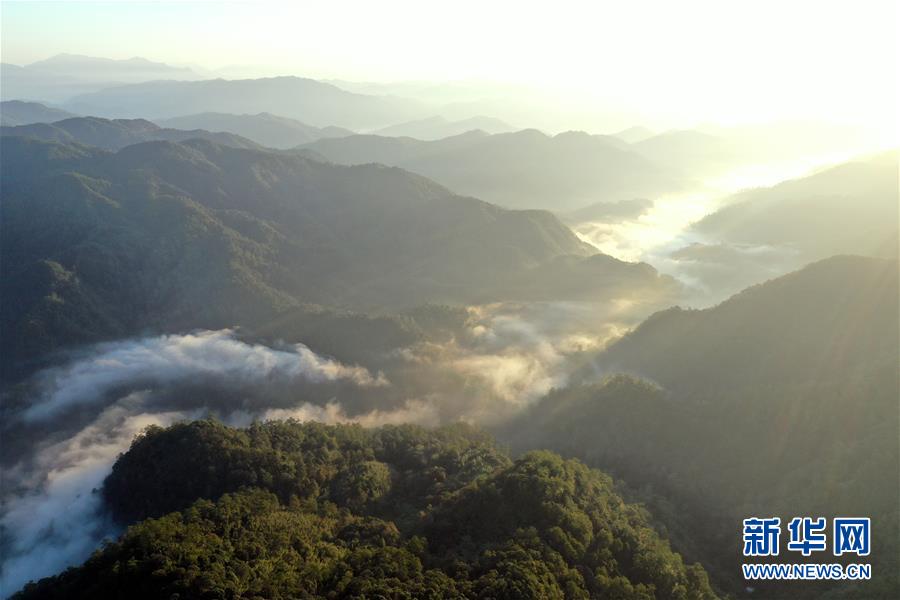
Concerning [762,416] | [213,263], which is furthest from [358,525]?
[213,263]

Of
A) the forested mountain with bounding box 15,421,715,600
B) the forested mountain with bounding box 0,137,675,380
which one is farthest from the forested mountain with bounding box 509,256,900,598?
the forested mountain with bounding box 0,137,675,380

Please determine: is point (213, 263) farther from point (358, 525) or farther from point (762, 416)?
point (762, 416)

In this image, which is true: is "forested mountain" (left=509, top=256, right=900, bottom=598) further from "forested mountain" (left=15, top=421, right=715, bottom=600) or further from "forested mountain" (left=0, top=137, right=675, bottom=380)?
"forested mountain" (left=0, top=137, right=675, bottom=380)

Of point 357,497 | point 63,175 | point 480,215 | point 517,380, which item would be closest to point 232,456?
point 357,497

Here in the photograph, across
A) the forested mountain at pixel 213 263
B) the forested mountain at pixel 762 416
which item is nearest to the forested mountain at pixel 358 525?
the forested mountain at pixel 762 416

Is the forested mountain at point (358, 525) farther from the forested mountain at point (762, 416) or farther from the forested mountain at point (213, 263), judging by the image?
the forested mountain at point (213, 263)

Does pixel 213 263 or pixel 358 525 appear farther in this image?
pixel 213 263
